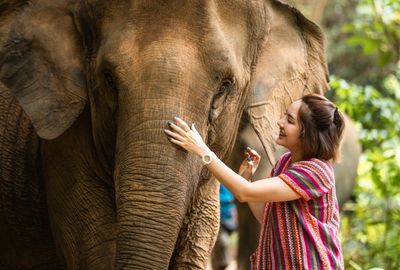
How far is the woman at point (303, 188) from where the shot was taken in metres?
5.04

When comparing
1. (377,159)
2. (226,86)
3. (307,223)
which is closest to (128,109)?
(226,86)

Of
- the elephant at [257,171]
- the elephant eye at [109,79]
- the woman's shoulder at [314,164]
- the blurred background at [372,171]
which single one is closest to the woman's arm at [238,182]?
the woman's shoulder at [314,164]

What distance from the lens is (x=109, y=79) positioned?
17.4 ft

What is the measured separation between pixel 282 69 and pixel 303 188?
113 centimetres

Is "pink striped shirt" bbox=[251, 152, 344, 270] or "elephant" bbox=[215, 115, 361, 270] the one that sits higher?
"elephant" bbox=[215, 115, 361, 270]

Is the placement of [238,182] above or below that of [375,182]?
below

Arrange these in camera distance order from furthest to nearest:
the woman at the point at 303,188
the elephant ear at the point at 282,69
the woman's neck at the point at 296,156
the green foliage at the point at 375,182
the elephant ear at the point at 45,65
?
the green foliage at the point at 375,182
the elephant ear at the point at 282,69
the elephant ear at the point at 45,65
the woman's neck at the point at 296,156
the woman at the point at 303,188

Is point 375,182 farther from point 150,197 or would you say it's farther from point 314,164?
point 150,197

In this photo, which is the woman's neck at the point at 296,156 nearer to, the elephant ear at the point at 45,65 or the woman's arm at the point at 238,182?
the woman's arm at the point at 238,182

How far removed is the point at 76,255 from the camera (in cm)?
586

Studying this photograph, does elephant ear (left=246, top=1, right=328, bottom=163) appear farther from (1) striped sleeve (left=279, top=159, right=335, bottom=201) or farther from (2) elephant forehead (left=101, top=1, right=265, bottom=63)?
(1) striped sleeve (left=279, top=159, right=335, bottom=201)

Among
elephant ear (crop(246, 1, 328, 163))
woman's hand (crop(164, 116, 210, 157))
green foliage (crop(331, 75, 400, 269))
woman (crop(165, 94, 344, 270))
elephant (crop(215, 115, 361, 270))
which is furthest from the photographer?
green foliage (crop(331, 75, 400, 269))

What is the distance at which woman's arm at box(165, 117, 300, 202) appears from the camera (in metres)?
4.96

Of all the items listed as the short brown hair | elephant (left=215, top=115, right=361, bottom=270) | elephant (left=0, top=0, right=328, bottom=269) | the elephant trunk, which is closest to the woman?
the short brown hair
